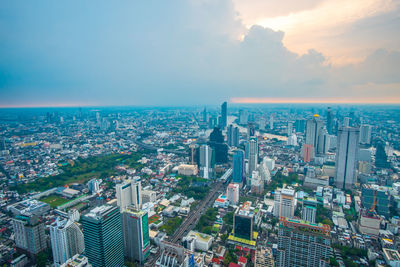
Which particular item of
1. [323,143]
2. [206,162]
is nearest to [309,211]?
[206,162]

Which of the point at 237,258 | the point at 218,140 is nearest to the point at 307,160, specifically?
the point at 218,140

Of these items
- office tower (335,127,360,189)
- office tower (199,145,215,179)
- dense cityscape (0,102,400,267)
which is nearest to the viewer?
dense cityscape (0,102,400,267)

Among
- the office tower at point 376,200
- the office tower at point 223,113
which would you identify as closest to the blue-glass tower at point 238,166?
the office tower at point 376,200

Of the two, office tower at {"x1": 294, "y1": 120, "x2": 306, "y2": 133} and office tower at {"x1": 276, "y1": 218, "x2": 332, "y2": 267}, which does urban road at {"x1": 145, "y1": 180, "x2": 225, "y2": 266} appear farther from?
office tower at {"x1": 294, "y1": 120, "x2": 306, "y2": 133}

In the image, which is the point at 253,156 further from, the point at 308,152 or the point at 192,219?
the point at 192,219

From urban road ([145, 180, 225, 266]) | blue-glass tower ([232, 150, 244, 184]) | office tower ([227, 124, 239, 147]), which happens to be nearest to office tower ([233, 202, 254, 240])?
urban road ([145, 180, 225, 266])

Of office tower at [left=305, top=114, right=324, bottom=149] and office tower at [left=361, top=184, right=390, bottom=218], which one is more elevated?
office tower at [left=305, top=114, right=324, bottom=149]

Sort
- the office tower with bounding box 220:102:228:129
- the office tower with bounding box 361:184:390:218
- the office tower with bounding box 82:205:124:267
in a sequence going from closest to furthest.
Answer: the office tower with bounding box 82:205:124:267, the office tower with bounding box 361:184:390:218, the office tower with bounding box 220:102:228:129
